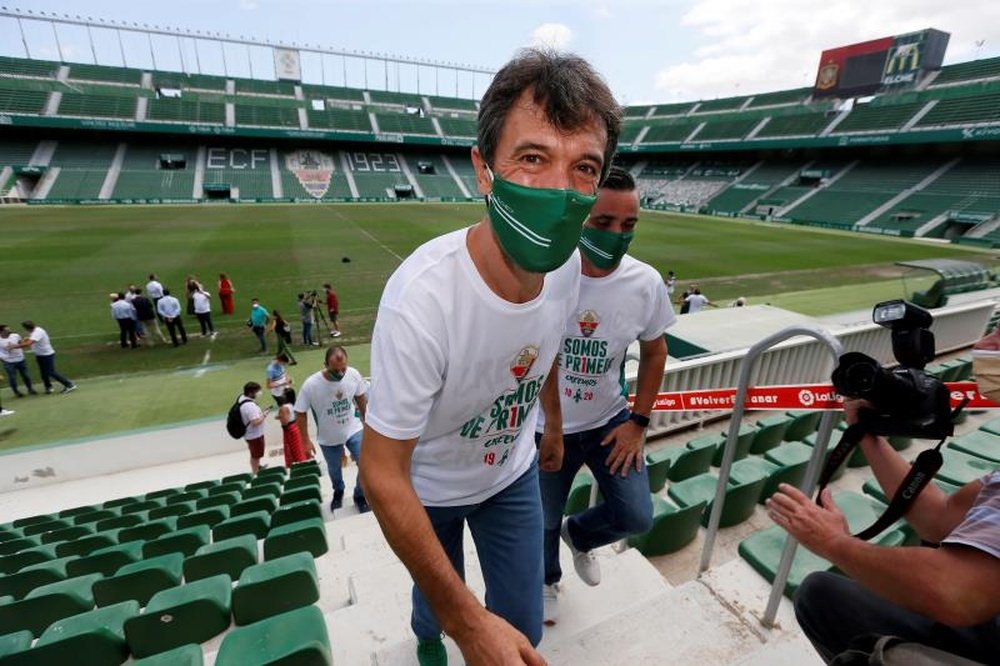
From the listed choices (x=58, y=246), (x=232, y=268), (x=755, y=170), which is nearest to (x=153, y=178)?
(x=58, y=246)

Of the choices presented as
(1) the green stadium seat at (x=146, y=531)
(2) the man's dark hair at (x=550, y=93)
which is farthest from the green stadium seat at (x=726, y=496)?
(1) the green stadium seat at (x=146, y=531)

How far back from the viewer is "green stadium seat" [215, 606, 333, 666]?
59.2 inches

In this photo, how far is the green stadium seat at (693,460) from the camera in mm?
3748

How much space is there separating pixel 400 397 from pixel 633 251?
22.6 meters

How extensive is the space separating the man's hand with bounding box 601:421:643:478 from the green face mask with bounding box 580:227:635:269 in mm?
865

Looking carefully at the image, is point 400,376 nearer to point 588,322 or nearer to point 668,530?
point 588,322

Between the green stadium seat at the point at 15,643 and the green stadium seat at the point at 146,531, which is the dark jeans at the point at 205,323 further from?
the green stadium seat at the point at 15,643

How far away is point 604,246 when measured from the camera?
7.46 feet

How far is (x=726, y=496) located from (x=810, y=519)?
159cm

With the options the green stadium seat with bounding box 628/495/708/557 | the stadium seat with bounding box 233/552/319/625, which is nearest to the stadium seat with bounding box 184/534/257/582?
the stadium seat with bounding box 233/552/319/625

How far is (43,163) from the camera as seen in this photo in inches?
1612

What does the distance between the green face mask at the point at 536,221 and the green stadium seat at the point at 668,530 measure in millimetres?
2074

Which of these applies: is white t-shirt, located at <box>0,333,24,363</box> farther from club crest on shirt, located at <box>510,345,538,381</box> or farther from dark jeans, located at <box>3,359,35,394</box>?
club crest on shirt, located at <box>510,345,538,381</box>

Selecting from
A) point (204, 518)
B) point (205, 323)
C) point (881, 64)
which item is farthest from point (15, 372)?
point (881, 64)
